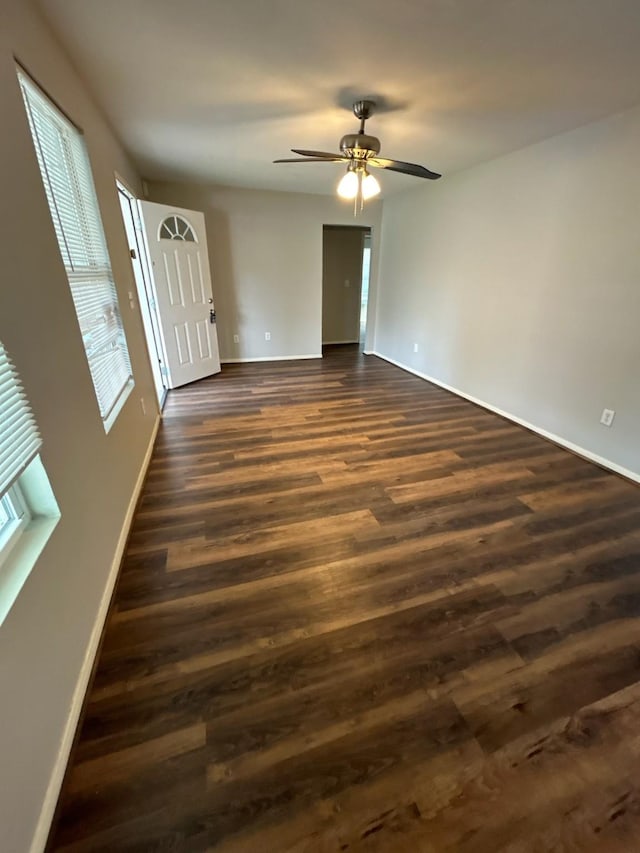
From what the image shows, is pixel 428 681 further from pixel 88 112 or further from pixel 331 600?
pixel 88 112

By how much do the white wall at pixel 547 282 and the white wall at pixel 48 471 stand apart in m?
3.32

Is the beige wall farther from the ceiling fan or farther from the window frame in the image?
the window frame

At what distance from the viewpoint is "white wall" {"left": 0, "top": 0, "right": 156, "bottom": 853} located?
35.9 inches

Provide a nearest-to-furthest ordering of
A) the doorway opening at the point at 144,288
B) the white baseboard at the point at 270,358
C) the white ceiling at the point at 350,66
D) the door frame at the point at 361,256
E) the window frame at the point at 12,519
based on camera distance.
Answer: the window frame at the point at 12,519 → the white ceiling at the point at 350,66 → the doorway opening at the point at 144,288 → the door frame at the point at 361,256 → the white baseboard at the point at 270,358

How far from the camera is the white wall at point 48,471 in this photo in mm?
912

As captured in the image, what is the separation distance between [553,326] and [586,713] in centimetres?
279

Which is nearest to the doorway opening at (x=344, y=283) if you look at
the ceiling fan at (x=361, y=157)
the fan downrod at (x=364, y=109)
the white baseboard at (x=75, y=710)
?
the ceiling fan at (x=361, y=157)

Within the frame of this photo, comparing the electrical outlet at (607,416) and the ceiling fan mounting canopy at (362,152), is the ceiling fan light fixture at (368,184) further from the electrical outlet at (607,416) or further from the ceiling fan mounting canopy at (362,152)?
the electrical outlet at (607,416)

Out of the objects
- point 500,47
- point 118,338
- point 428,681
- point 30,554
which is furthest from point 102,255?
point 428,681

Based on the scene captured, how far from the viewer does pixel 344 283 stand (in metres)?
6.73

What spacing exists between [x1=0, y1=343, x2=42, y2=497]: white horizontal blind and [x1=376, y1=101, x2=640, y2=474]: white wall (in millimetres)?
3397

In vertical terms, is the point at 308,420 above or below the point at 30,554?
below

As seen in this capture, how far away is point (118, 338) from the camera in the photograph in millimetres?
2488

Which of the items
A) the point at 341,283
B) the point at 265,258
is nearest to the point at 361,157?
the point at 265,258
